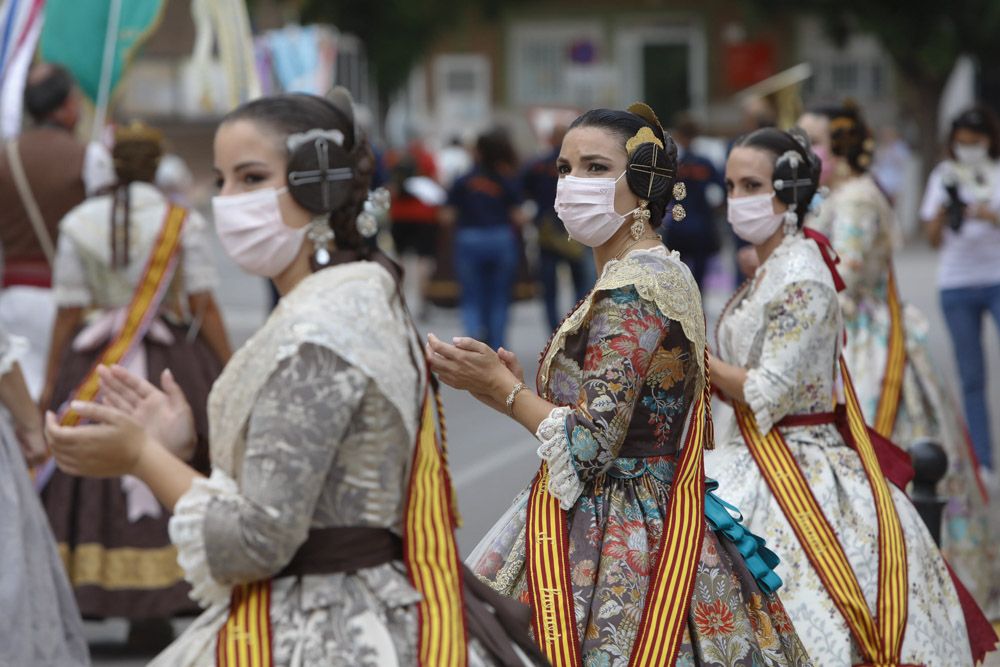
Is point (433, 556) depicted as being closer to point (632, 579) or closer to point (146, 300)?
point (632, 579)

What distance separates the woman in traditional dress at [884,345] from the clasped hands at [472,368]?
3011 mm

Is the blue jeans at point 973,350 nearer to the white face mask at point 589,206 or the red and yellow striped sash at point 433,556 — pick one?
the white face mask at point 589,206

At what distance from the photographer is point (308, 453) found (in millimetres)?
2793

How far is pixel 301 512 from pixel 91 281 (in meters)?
4.08

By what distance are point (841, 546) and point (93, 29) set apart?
5.32 metres

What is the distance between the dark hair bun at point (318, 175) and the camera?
3002 millimetres

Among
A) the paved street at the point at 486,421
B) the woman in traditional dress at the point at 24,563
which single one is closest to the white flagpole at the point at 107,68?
the paved street at the point at 486,421

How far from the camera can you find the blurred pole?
5715 mm

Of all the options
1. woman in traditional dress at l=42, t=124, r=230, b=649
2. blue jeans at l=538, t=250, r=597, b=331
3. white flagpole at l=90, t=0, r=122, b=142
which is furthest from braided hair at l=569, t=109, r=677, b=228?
blue jeans at l=538, t=250, r=597, b=331

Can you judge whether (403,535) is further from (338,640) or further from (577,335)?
(577,335)

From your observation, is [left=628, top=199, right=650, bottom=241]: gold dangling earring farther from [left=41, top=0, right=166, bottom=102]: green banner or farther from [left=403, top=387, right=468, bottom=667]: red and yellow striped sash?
[left=41, top=0, right=166, bottom=102]: green banner

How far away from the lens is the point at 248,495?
280cm

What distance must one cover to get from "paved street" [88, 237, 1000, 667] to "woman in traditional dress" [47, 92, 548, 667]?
352cm

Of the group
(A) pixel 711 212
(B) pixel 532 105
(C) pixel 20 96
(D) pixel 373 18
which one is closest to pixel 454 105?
(B) pixel 532 105
